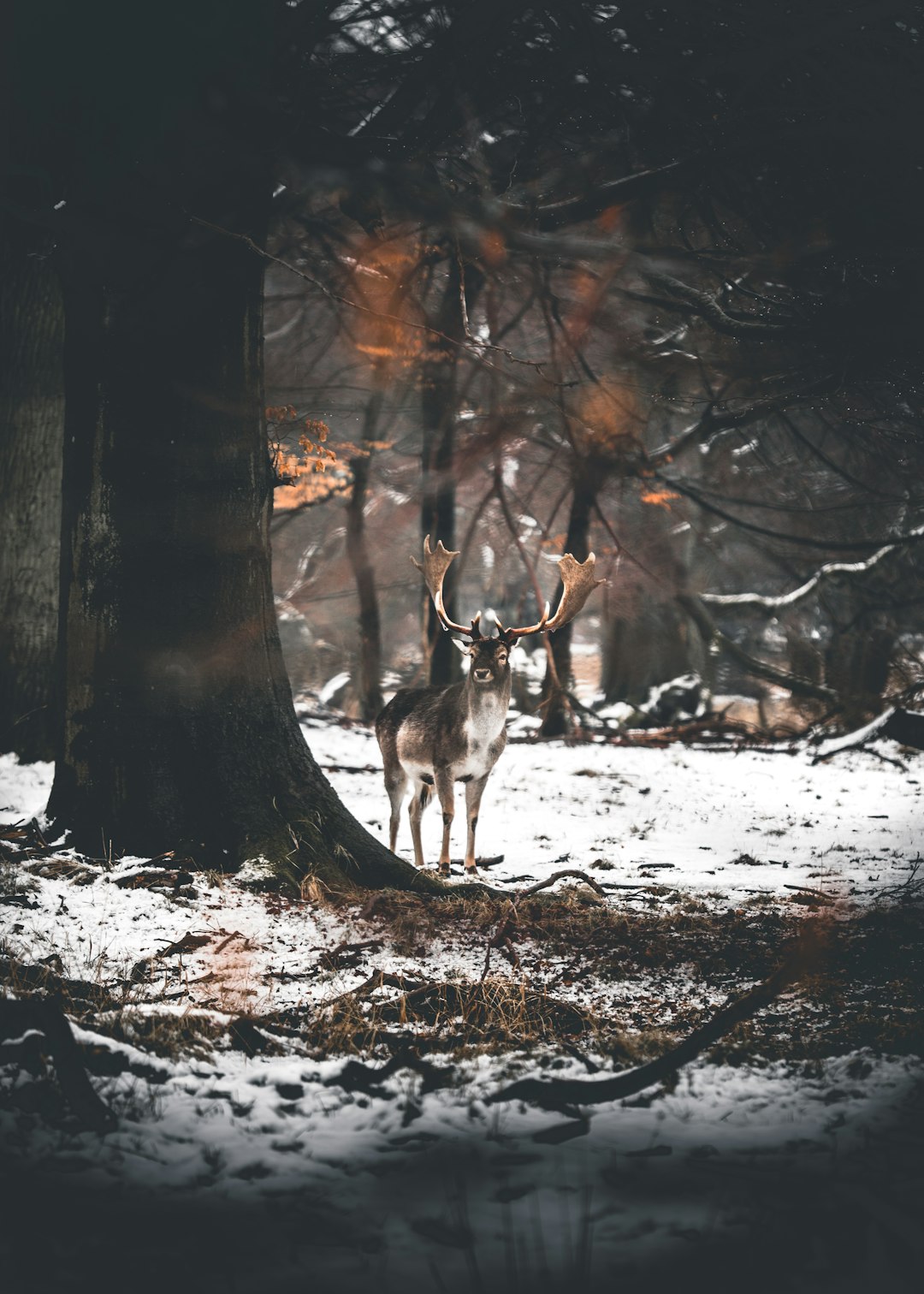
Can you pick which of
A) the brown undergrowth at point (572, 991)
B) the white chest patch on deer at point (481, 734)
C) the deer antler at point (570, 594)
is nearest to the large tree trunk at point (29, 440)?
the white chest patch on deer at point (481, 734)

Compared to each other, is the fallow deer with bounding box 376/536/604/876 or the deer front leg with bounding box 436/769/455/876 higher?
the fallow deer with bounding box 376/536/604/876

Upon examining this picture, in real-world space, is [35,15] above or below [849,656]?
above

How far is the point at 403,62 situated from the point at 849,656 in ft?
43.7

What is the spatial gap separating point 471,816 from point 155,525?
3165 mm

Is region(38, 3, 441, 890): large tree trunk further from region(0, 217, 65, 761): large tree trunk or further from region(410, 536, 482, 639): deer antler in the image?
region(0, 217, 65, 761): large tree trunk

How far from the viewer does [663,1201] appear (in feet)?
10.3

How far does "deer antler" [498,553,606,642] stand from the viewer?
25.0ft

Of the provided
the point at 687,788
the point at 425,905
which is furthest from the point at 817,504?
the point at 425,905

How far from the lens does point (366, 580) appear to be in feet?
61.7

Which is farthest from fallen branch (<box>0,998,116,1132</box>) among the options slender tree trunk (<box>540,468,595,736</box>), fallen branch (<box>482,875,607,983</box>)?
slender tree trunk (<box>540,468,595,736</box>)

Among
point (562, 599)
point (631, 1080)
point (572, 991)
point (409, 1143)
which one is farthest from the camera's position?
point (562, 599)

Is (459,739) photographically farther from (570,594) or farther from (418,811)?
(570,594)

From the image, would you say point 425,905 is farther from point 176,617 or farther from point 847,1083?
point 847,1083

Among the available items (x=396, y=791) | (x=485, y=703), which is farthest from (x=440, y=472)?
(x=485, y=703)
